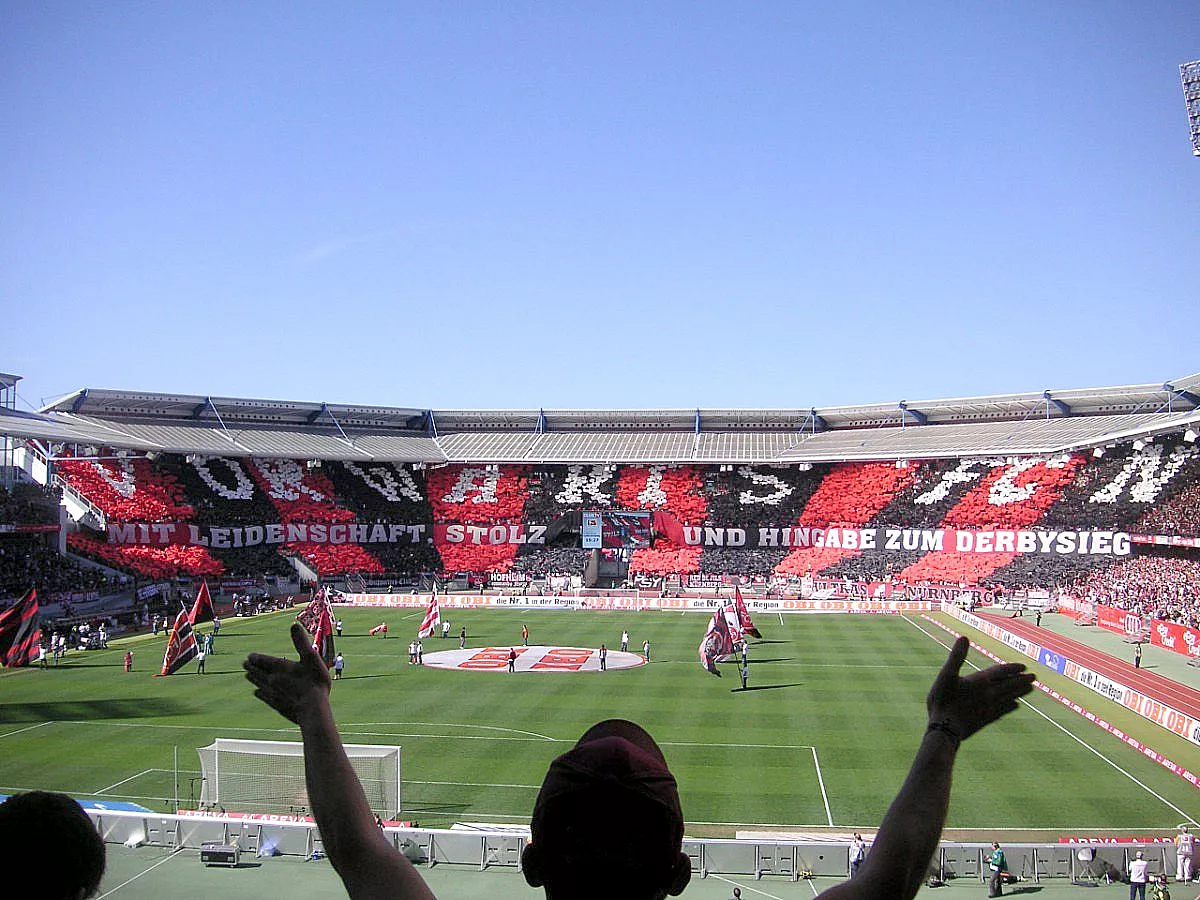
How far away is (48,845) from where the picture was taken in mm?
2965

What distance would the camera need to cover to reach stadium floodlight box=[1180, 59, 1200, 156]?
131 ft

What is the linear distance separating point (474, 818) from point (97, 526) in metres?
51.1

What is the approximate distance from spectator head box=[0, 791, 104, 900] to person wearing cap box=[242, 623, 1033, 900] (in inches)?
25.8

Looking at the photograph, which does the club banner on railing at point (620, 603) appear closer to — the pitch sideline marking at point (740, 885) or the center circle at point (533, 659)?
the center circle at point (533, 659)

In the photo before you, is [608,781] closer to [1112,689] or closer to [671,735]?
[671,735]

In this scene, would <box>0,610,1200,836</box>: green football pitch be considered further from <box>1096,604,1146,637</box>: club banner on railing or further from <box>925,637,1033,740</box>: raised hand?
<box>925,637,1033,740</box>: raised hand

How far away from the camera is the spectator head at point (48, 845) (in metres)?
2.94

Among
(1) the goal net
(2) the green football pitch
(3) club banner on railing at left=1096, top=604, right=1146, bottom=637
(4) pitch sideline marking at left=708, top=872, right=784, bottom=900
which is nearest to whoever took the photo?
(4) pitch sideline marking at left=708, top=872, right=784, bottom=900

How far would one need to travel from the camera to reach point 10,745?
2783cm

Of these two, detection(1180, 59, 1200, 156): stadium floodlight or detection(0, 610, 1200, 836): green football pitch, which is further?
detection(1180, 59, 1200, 156): stadium floodlight

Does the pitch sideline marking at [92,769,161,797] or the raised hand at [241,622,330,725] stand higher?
the raised hand at [241,622,330,725]

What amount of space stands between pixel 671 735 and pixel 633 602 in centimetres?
3470

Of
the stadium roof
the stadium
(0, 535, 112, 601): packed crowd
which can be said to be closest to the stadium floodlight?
the stadium

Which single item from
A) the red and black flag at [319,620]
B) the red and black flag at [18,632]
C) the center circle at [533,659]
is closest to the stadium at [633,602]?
the center circle at [533,659]
